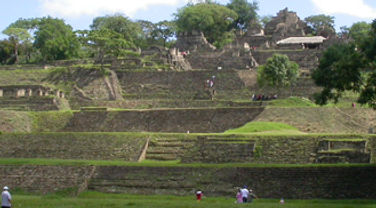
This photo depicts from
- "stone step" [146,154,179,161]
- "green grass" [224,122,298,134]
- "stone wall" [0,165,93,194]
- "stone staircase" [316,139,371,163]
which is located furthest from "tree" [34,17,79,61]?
"stone staircase" [316,139,371,163]

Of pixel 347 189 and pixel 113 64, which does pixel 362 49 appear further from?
pixel 113 64

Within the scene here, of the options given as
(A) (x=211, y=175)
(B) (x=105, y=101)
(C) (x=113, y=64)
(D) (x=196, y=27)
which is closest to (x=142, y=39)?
(D) (x=196, y=27)

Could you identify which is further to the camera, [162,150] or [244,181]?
[162,150]

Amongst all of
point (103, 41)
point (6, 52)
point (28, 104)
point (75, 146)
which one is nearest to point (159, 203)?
point (75, 146)

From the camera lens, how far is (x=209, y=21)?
7969cm

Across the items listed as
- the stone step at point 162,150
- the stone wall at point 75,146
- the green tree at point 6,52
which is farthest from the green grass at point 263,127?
the green tree at point 6,52

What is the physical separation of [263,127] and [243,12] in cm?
4902

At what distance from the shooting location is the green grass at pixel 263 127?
40.7 meters

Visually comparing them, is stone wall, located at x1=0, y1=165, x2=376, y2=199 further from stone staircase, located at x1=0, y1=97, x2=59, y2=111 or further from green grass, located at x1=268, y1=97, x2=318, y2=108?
stone staircase, located at x1=0, y1=97, x2=59, y2=111

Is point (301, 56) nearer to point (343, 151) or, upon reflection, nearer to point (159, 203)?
point (343, 151)

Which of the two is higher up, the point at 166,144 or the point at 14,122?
the point at 14,122

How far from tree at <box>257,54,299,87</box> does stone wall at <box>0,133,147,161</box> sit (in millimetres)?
15429

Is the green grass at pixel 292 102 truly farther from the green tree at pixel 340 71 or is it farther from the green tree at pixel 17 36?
the green tree at pixel 17 36

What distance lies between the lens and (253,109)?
44531mm
